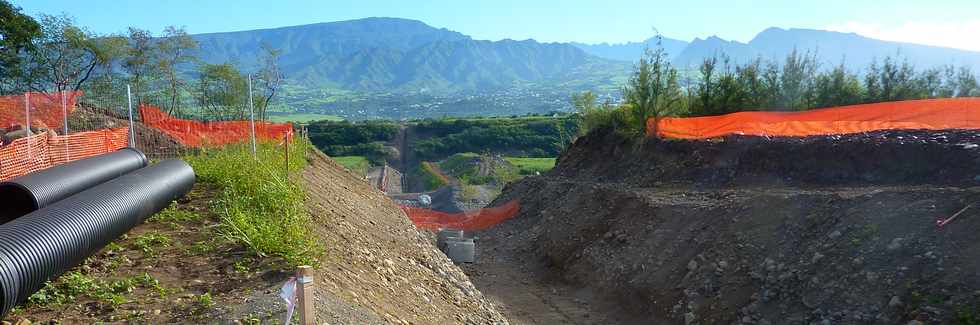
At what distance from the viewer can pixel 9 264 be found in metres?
4.11

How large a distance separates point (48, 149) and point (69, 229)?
226 inches

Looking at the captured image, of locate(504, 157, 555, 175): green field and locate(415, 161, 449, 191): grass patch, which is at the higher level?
locate(504, 157, 555, 175): green field

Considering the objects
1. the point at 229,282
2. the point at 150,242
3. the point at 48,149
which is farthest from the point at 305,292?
the point at 48,149

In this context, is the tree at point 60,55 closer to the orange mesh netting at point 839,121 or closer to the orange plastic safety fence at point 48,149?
the orange plastic safety fence at point 48,149

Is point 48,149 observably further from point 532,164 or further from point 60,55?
point 532,164

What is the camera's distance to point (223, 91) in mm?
25406

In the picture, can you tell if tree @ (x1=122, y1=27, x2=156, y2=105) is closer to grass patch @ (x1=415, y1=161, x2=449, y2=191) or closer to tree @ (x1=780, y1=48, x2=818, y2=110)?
grass patch @ (x1=415, y1=161, x2=449, y2=191)

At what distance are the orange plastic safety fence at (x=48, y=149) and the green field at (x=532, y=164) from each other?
121 feet

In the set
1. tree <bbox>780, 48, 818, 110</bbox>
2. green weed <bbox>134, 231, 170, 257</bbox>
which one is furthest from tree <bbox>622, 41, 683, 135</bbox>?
green weed <bbox>134, 231, 170, 257</bbox>

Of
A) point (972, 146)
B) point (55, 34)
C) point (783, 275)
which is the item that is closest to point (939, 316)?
point (783, 275)

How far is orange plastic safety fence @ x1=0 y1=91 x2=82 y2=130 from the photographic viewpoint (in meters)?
11.5

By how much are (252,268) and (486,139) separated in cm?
6081

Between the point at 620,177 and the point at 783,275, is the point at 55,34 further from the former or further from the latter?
the point at 783,275

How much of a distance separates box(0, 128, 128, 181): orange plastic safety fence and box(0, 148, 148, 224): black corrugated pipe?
1335mm
